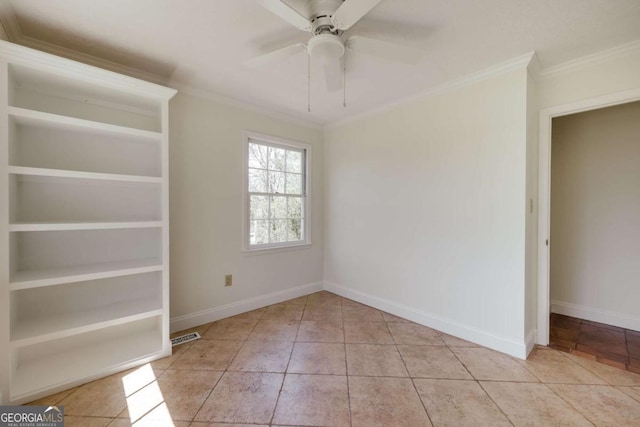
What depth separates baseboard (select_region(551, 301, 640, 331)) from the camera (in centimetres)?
259

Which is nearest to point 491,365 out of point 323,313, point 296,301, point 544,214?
point 544,214

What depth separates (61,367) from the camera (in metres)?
1.81

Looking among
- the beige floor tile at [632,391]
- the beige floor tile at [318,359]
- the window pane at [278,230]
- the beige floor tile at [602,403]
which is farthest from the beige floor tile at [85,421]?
the beige floor tile at [632,391]

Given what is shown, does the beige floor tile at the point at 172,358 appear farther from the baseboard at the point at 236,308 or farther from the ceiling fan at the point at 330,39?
the ceiling fan at the point at 330,39

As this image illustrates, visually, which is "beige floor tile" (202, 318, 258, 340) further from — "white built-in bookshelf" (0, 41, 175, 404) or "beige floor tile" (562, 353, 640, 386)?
"beige floor tile" (562, 353, 640, 386)

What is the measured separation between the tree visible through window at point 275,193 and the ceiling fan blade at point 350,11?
196 centimetres

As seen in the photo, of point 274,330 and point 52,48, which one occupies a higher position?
point 52,48

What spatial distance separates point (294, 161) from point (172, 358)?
8.30ft

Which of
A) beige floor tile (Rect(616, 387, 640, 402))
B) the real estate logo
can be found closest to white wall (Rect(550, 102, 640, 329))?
beige floor tile (Rect(616, 387, 640, 402))

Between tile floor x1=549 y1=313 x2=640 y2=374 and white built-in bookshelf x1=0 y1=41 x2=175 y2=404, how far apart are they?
3494 mm

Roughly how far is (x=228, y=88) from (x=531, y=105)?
2.75 metres

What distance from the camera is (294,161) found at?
3.54 meters

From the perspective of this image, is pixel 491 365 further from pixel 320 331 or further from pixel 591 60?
pixel 591 60

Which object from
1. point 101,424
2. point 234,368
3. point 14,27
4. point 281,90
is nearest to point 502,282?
point 234,368
